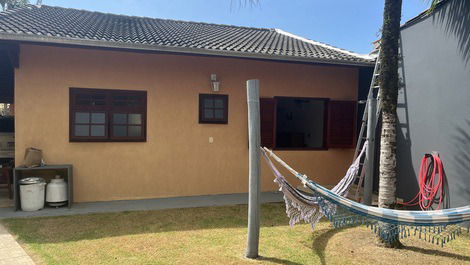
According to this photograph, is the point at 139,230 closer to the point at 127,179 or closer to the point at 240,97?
the point at 127,179

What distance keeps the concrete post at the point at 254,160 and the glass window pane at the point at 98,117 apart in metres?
3.76

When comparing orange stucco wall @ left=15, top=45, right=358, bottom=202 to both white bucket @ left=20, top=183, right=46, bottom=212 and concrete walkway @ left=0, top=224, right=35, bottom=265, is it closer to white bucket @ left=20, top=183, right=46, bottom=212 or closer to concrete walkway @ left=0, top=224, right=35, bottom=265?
white bucket @ left=20, top=183, right=46, bottom=212

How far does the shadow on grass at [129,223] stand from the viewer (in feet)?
14.3

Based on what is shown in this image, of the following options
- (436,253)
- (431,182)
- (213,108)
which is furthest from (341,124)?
(436,253)

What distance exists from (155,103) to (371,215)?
4.60 m

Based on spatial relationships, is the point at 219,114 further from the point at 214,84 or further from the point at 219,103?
the point at 214,84

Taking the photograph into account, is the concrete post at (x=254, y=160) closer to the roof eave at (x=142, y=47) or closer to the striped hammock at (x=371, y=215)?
the striped hammock at (x=371, y=215)

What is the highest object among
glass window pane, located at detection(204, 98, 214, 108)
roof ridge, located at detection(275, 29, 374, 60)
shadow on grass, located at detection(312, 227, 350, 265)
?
roof ridge, located at detection(275, 29, 374, 60)

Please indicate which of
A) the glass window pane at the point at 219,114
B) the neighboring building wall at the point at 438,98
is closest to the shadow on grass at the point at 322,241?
the neighboring building wall at the point at 438,98

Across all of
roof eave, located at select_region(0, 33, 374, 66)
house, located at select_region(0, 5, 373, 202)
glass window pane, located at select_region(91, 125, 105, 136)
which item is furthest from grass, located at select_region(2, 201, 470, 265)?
roof eave, located at select_region(0, 33, 374, 66)

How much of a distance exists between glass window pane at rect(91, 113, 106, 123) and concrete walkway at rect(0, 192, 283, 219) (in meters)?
1.54

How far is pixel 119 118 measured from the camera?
634 centimetres

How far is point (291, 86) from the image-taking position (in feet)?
24.0

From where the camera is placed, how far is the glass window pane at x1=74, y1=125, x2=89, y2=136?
20.2 ft
